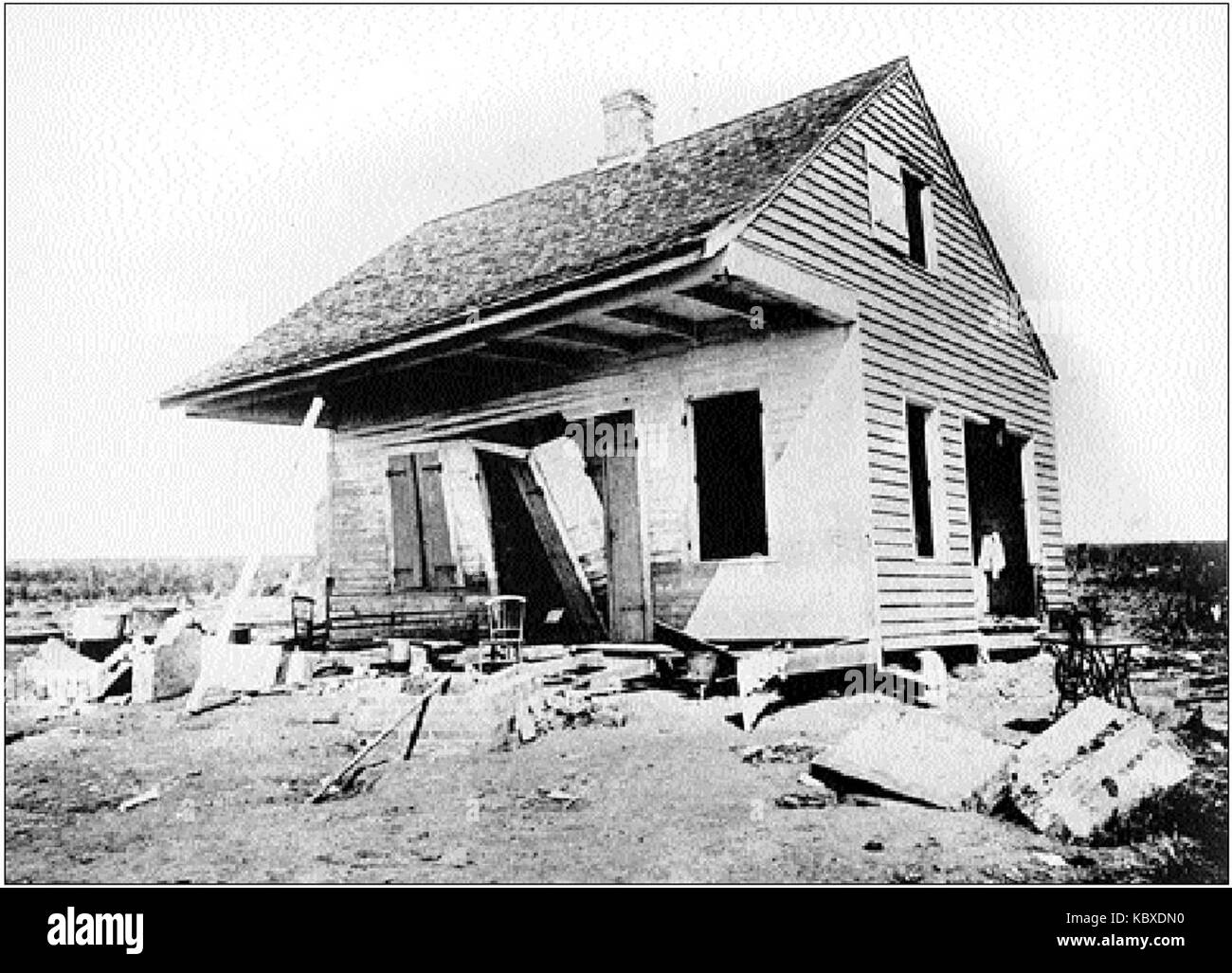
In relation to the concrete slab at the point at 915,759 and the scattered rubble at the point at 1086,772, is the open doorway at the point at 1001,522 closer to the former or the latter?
the concrete slab at the point at 915,759

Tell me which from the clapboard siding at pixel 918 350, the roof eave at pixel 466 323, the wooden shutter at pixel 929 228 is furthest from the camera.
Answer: the wooden shutter at pixel 929 228

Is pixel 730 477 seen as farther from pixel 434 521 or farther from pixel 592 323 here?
pixel 434 521

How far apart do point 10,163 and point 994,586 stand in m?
8.44

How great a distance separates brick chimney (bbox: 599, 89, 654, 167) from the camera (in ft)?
30.5

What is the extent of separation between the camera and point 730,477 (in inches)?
375

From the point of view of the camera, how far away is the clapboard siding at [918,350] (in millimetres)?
8078

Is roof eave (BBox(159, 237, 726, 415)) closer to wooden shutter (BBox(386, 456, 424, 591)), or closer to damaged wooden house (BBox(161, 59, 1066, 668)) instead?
damaged wooden house (BBox(161, 59, 1066, 668))

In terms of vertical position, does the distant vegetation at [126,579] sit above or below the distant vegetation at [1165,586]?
above

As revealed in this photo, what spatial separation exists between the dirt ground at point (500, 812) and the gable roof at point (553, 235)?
8.76 feet

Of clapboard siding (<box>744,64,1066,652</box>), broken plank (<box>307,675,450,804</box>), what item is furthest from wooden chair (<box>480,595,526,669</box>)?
clapboard siding (<box>744,64,1066,652</box>)

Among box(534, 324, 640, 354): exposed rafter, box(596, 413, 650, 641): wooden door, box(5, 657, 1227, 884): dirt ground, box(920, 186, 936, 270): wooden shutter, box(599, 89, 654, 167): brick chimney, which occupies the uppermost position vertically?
box(599, 89, 654, 167): brick chimney

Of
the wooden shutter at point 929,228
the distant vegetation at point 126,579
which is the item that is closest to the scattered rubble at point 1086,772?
the wooden shutter at point 929,228

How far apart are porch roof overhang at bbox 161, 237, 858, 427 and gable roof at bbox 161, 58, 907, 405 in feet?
0.30

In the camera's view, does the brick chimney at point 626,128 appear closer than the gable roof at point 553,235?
No
